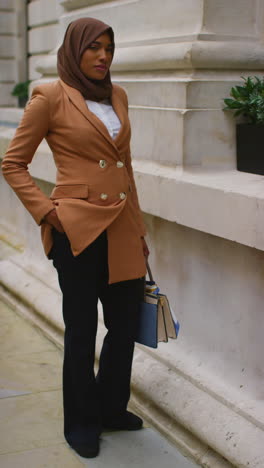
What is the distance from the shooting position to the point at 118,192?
3.52 metres

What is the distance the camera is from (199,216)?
3.85 metres

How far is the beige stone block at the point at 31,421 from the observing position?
3775mm

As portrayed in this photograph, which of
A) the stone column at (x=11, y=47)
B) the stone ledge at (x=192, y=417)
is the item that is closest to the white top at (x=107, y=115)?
the stone ledge at (x=192, y=417)

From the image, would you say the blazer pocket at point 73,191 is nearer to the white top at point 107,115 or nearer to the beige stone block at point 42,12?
the white top at point 107,115

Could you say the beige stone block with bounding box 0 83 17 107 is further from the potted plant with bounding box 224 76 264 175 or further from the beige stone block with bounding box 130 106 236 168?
the potted plant with bounding box 224 76 264 175

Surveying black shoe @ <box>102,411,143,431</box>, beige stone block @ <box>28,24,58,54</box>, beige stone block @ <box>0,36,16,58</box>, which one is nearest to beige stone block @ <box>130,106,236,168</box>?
black shoe @ <box>102,411,143,431</box>

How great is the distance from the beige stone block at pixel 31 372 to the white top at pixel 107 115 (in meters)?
1.65

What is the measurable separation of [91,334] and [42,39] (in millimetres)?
7295

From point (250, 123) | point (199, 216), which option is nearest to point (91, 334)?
point (199, 216)

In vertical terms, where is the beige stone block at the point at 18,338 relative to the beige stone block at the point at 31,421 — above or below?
below

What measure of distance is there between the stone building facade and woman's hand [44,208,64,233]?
75 centimetres

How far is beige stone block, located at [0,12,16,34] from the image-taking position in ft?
36.5

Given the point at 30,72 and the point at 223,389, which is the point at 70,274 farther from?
the point at 30,72

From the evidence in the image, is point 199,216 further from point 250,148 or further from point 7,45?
point 7,45
